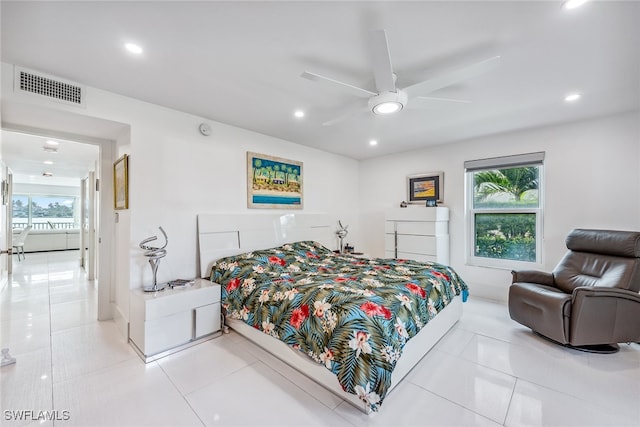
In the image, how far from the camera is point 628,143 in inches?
119

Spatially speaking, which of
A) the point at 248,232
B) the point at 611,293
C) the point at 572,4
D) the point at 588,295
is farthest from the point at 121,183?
the point at 611,293

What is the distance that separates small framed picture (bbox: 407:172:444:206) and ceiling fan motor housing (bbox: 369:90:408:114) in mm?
2621

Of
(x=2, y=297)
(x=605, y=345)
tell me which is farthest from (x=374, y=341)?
(x=2, y=297)

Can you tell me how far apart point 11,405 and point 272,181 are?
10.2 ft

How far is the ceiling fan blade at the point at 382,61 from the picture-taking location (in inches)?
58.4

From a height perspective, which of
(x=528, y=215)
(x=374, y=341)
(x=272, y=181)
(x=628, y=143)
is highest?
(x=628, y=143)

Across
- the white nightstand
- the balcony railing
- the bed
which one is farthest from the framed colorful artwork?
the balcony railing

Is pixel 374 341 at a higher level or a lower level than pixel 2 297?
higher

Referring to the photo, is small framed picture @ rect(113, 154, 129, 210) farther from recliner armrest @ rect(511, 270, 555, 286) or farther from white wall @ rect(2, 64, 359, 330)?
recliner armrest @ rect(511, 270, 555, 286)

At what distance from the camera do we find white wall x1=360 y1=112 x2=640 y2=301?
9.98ft

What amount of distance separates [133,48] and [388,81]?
1.83 meters

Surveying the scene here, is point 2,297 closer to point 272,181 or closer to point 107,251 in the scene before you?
point 107,251

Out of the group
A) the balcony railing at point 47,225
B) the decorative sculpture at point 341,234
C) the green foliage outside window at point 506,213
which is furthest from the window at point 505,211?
the balcony railing at point 47,225

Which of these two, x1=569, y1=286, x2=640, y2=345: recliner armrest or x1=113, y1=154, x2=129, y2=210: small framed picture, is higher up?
x1=113, y1=154, x2=129, y2=210: small framed picture
